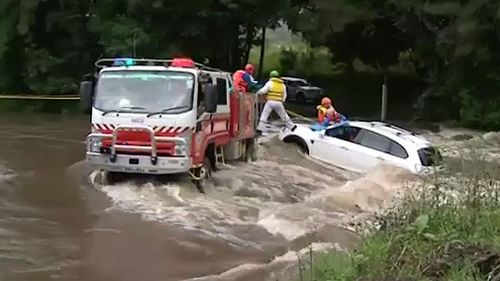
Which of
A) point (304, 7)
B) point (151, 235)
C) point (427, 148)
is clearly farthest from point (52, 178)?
point (304, 7)

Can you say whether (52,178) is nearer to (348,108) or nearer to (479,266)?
(479,266)

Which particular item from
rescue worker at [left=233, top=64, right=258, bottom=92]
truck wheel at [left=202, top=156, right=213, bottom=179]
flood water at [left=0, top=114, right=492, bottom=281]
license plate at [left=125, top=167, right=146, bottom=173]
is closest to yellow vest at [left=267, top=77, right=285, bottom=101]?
flood water at [left=0, top=114, right=492, bottom=281]

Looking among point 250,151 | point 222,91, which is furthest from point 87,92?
point 250,151

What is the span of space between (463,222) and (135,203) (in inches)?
298

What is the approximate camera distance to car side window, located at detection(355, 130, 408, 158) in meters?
17.7

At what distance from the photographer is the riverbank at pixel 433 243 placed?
21.0ft

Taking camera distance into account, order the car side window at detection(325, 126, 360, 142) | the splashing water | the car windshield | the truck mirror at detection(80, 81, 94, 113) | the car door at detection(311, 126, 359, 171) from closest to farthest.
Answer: the splashing water → the car windshield → the truck mirror at detection(80, 81, 94, 113) → the car door at detection(311, 126, 359, 171) → the car side window at detection(325, 126, 360, 142)

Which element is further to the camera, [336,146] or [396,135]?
[336,146]

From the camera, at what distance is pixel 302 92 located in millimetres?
43375

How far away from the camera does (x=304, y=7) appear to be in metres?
38.2

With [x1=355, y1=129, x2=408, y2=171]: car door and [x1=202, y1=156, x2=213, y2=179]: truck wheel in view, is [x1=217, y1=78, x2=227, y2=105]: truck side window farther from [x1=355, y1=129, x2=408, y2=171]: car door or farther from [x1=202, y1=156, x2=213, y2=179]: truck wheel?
[x1=355, y1=129, x2=408, y2=171]: car door

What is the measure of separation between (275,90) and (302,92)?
73.7 ft

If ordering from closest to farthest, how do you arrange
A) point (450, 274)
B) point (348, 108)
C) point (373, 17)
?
point (450, 274) < point (373, 17) < point (348, 108)

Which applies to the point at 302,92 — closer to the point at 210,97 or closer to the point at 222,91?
the point at 222,91
